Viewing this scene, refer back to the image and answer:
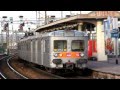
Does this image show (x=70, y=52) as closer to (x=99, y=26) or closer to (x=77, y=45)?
(x=77, y=45)

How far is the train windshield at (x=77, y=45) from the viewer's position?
20.5m

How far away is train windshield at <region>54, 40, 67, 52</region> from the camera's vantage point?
20.1 metres

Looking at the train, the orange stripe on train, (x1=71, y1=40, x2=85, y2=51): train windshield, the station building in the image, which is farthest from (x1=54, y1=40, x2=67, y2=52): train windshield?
the station building

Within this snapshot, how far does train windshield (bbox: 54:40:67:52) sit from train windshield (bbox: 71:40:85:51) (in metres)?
0.49

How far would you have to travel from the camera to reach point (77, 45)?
20719mm

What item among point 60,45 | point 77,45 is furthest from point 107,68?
point 60,45

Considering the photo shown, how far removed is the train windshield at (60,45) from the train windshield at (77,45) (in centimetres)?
49

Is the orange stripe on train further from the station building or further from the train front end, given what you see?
the station building

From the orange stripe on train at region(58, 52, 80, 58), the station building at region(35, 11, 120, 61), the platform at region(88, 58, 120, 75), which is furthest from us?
the station building at region(35, 11, 120, 61)

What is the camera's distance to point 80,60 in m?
20.1

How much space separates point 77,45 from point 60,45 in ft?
3.61

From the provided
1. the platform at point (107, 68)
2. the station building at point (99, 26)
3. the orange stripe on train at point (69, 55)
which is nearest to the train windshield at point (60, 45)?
the orange stripe on train at point (69, 55)

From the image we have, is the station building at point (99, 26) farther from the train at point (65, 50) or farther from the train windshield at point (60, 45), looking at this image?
the train windshield at point (60, 45)
